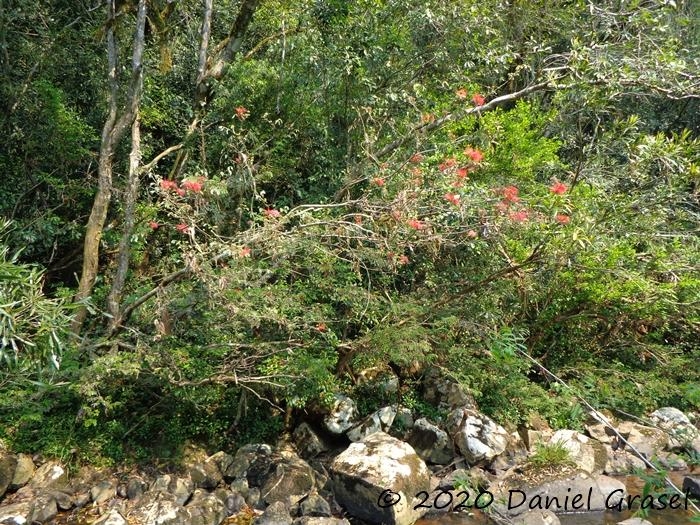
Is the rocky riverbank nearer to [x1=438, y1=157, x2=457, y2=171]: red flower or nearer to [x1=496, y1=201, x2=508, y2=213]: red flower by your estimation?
[x1=496, y1=201, x2=508, y2=213]: red flower

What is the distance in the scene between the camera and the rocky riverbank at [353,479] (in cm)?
506

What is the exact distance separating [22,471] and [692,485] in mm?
6899

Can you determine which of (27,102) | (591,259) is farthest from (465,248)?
(27,102)

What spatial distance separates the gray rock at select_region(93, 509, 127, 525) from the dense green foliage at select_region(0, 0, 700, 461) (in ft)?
3.08

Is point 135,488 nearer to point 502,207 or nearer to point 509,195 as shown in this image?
point 502,207

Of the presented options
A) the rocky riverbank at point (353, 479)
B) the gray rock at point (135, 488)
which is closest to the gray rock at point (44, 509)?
the rocky riverbank at point (353, 479)

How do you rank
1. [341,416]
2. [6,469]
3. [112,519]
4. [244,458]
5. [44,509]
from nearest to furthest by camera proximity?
[112,519] → [44,509] → [6,469] → [244,458] → [341,416]

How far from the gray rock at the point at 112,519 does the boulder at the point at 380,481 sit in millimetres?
1966

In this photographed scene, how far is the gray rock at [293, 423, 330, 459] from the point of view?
21.1 feet

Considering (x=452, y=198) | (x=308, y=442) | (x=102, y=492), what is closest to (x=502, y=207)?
(x=452, y=198)

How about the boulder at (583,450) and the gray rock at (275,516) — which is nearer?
the gray rock at (275,516)

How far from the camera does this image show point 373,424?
6.51 m

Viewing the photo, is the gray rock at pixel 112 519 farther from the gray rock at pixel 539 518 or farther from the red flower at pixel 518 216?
the red flower at pixel 518 216

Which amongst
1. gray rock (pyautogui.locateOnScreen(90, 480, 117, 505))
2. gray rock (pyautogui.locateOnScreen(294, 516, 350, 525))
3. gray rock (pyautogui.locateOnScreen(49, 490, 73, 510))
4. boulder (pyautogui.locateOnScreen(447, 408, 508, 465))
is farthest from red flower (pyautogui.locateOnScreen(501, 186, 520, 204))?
gray rock (pyautogui.locateOnScreen(49, 490, 73, 510))
